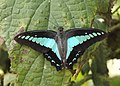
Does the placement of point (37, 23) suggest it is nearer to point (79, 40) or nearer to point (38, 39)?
point (38, 39)

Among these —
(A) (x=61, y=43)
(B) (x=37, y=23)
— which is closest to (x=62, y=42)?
(A) (x=61, y=43)

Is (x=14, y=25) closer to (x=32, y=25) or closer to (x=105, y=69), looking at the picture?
(x=32, y=25)

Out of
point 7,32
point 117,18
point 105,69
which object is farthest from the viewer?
point 117,18

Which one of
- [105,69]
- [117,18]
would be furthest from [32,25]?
[117,18]
